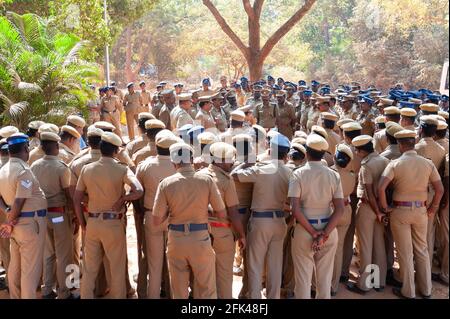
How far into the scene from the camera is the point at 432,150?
553cm

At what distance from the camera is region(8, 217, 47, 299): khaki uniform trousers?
450cm

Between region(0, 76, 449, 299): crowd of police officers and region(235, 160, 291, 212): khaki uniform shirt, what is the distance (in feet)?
0.04

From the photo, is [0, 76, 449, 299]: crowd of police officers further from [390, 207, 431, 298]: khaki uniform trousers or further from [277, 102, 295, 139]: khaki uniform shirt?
[277, 102, 295, 139]: khaki uniform shirt

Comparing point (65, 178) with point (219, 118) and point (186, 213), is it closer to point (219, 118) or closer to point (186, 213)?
point (186, 213)

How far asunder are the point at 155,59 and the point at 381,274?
100 ft

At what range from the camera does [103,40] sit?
13.5 m

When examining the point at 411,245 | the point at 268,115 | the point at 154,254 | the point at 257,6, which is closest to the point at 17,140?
the point at 154,254

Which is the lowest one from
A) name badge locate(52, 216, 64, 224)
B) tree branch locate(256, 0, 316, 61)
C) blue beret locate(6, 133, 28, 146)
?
name badge locate(52, 216, 64, 224)


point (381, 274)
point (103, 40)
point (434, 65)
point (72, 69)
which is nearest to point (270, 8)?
point (434, 65)

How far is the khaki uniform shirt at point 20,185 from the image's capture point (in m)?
4.36

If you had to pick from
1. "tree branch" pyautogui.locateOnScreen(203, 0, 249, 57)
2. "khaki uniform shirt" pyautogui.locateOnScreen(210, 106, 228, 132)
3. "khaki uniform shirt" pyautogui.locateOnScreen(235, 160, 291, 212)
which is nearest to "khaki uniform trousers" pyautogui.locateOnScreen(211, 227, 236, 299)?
"khaki uniform shirt" pyautogui.locateOnScreen(235, 160, 291, 212)
